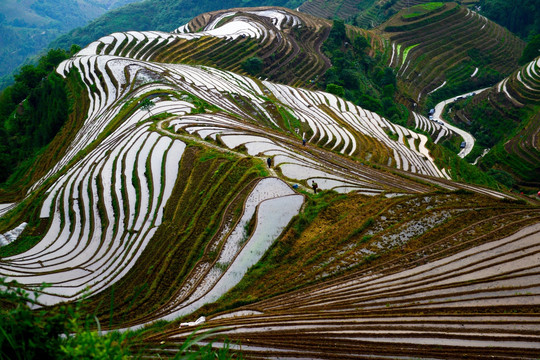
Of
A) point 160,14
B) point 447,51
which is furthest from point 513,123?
point 160,14

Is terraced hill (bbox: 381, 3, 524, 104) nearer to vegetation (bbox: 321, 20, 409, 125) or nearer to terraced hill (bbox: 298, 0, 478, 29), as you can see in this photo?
vegetation (bbox: 321, 20, 409, 125)

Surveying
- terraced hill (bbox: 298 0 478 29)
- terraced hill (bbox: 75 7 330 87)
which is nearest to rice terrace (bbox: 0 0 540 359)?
terraced hill (bbox: 75 7 330 87)

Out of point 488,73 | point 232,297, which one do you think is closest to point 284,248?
point 232,297

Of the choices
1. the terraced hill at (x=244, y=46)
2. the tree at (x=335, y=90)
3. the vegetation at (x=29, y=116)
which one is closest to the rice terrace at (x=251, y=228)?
the vegetation at (x=29, y=116)

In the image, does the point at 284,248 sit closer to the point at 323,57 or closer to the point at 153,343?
the point at 153,343

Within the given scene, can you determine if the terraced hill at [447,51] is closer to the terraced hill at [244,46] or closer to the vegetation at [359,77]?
the vegetation at [359,77]

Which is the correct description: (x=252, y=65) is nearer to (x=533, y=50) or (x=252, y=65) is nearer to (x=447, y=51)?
(x=447, y=51)

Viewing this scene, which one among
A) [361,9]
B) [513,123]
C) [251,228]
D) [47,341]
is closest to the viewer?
[47,341]
